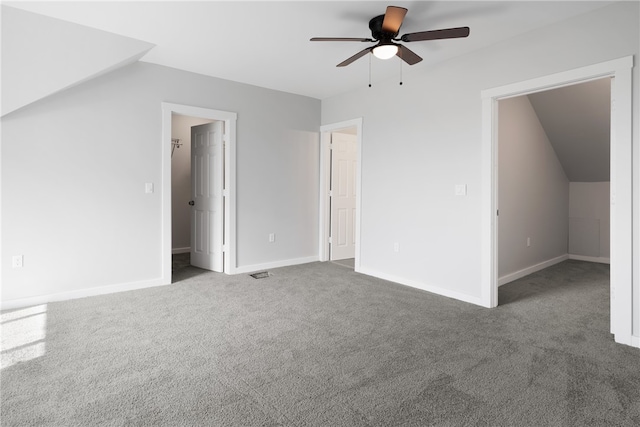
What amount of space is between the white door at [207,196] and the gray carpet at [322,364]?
3.93ft

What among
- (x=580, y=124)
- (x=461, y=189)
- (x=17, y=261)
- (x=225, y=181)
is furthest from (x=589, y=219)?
(x=17, y=261)

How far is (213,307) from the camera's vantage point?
3.51m

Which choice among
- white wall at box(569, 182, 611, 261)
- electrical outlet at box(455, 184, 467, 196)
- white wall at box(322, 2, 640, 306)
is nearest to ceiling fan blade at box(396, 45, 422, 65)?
white wall at box(322, 2, 640, 306)

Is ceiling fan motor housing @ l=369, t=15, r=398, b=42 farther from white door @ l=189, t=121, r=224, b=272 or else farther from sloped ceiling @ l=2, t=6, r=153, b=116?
white door @ l=189, t=121, r=224, b=272

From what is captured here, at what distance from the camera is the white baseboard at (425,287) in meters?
3.78

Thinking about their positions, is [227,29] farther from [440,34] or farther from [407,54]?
[440,34]

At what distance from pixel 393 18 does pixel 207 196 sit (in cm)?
358

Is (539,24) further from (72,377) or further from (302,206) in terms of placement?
(72,377)

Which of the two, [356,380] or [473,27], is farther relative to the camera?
[473,27]

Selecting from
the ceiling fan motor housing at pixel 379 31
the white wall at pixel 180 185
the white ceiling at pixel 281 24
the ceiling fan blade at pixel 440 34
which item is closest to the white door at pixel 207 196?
the white ceiling at pixel 281 24

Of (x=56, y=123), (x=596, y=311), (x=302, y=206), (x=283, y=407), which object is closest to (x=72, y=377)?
(x=283, y=407)

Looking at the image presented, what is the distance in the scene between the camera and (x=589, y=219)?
19.0ft

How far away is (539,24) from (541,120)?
2.30 meters

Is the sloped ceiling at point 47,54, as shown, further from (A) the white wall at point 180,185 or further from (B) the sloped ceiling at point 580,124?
(B) the sloped ceiling at point 580,124
